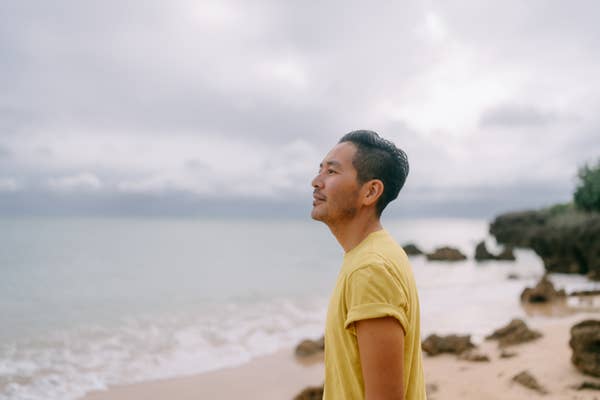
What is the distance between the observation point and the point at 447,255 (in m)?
44.5

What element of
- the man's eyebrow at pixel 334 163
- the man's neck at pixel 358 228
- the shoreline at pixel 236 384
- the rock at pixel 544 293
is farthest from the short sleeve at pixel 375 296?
the rock at pixel 544 293

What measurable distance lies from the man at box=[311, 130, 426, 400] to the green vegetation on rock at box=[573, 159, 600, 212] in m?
38.6

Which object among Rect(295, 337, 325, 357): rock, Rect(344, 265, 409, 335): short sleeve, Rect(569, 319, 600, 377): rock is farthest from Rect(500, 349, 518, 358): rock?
Rect(344, 265, 409, 335): short sleeve

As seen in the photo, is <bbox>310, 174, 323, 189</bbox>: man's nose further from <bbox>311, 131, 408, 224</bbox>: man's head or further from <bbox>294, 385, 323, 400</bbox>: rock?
<bbox>294, 385, 323, 400</bbox>: rock

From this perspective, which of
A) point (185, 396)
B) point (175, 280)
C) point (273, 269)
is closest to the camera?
point (185, 396)

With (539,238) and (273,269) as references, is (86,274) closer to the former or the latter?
(273,269)

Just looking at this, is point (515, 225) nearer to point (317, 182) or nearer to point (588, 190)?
point (588, 190)

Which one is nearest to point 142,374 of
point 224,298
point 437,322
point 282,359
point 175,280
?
point 282,359

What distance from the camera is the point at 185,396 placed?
30.0 feet

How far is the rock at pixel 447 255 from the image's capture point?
145ft

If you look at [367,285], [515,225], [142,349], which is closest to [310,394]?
[367,285]

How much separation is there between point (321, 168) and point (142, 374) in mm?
9938

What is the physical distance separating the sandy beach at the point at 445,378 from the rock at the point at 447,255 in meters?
33.8

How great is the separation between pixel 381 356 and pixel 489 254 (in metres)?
42.9
